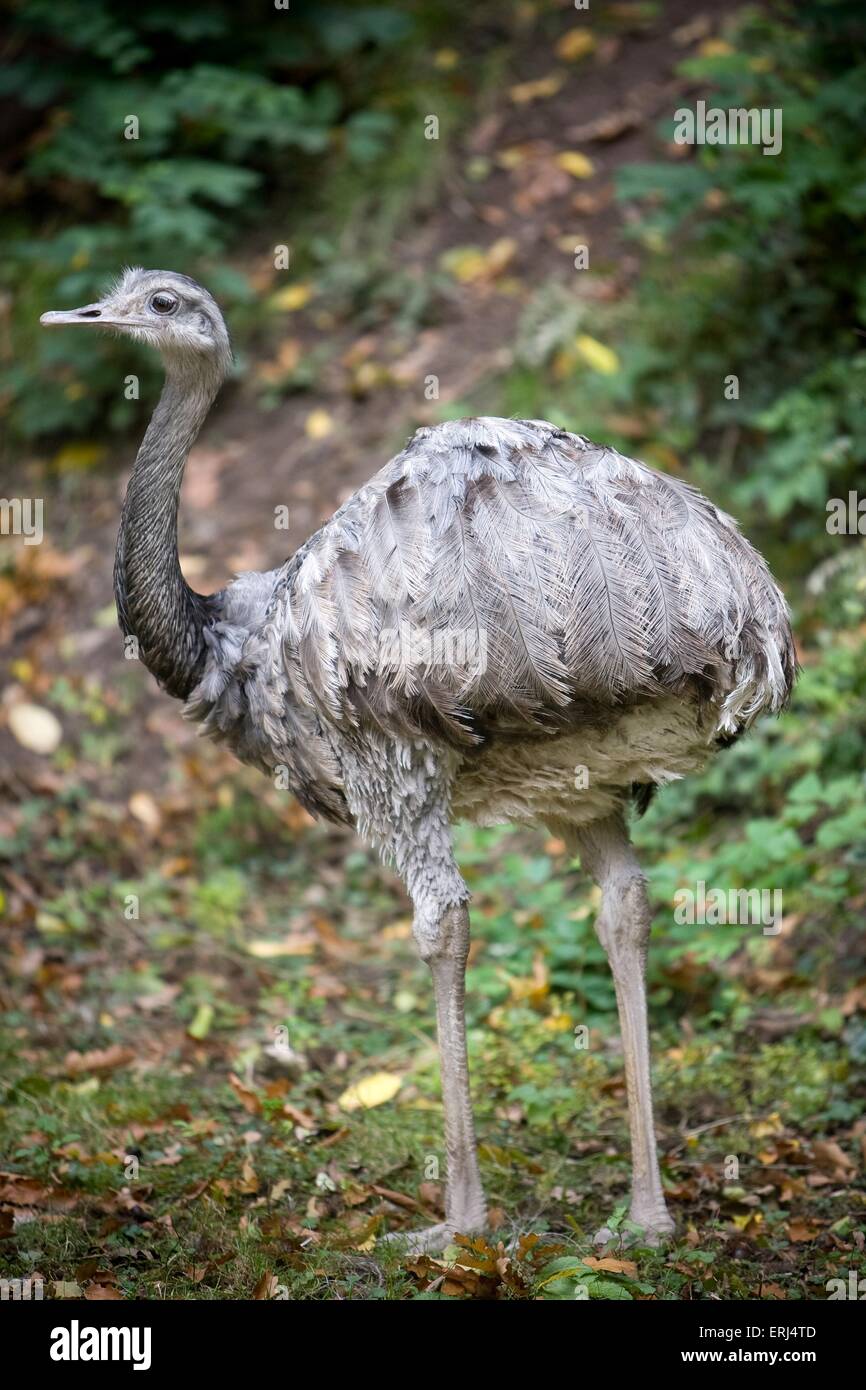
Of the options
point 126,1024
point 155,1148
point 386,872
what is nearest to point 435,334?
point 386,872

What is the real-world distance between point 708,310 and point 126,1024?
463 centimetres

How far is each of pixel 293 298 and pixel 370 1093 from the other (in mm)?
5691

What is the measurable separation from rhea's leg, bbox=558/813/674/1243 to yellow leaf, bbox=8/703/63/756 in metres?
3.78

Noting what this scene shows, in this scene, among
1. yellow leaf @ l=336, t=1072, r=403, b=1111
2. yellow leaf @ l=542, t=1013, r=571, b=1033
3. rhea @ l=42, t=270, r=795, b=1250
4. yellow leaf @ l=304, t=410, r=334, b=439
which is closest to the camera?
rhea @ l=42, t=270, r=795, b=1250

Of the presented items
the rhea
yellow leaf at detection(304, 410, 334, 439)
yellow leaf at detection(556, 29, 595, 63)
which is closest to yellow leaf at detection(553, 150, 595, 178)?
yellow leaf at detection(556, 29, 595, 63)

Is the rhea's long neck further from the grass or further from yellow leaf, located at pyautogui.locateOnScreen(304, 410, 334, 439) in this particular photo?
yellow leaf, located at pyautogui.locateOnScreen(304, 410, 334, 439)

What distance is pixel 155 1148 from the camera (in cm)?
527

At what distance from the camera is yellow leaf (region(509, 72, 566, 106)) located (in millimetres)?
10328

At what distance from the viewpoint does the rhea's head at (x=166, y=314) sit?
4.91m

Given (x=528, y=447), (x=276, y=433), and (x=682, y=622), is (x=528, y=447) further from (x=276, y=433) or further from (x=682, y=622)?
(x=276, y=433)

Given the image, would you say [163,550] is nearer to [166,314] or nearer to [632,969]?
[166,314]

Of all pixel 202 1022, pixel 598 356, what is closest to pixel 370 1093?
pixel 202 1022

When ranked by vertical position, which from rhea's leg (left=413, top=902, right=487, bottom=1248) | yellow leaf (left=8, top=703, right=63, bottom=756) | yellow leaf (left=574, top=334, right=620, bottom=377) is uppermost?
yellow leaf (left=574, top=334, right=620, bottom=377)

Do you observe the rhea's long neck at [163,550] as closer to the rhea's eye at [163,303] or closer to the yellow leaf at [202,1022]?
the rhea's eye at [163,303]
